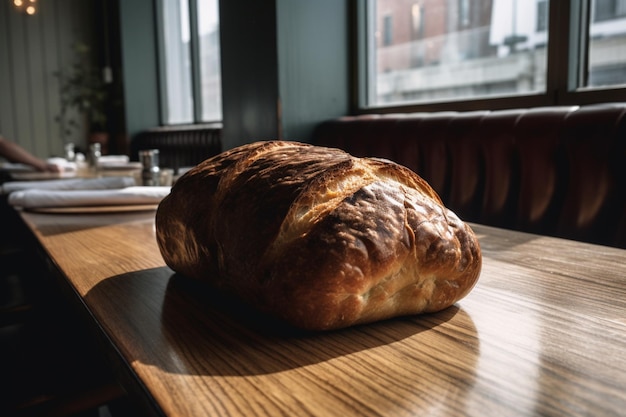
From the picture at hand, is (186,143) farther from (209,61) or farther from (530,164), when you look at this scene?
(530,164)

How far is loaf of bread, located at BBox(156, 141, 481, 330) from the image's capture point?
0.55 meters

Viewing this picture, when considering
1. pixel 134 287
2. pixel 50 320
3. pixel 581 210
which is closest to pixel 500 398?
pixel 134 287

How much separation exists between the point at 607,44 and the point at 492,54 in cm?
62

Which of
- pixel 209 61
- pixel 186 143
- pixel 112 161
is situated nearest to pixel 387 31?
pixel 112 161

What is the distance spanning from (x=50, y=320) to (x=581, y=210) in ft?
5.76

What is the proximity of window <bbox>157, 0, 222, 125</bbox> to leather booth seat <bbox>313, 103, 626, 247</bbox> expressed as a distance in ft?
9.42

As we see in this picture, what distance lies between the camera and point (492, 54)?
9.46 ft

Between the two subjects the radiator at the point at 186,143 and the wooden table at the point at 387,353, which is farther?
the radiator at the point at 186,143

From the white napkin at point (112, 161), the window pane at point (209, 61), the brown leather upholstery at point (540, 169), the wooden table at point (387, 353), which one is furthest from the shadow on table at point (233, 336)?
the window pane at point (209, 61)

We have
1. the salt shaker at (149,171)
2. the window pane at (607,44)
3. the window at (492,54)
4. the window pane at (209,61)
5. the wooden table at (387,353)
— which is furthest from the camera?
the window pane at (209,61)

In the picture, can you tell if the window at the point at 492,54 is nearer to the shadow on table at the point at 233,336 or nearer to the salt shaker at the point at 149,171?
the salt shaker at the point at 149,171

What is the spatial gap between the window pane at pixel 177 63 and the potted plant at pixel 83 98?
0.92m

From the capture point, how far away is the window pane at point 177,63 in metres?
6.33

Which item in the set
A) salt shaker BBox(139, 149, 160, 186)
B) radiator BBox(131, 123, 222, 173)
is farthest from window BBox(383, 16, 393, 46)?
salt shaker BBox(139, 149, 160, 186)
